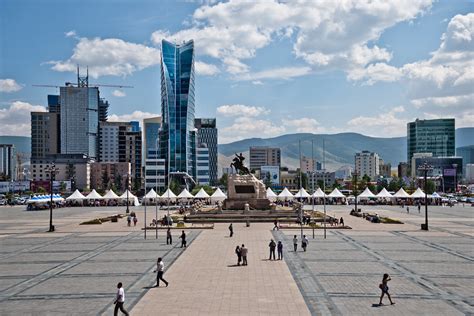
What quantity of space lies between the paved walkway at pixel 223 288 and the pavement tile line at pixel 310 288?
332 mm

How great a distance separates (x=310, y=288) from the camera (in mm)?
25203

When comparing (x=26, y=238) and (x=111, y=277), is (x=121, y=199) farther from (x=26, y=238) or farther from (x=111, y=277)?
(x=111, y=277)

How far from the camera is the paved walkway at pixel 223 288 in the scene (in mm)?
21281

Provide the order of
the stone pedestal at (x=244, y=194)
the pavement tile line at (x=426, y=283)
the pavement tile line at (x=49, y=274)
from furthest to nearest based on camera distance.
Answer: the stone pedestal at (x=244, y=194) < the pavement tile line at (x=49, y=274) < the pavement tile line at (x=426, y=283)

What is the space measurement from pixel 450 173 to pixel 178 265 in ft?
603

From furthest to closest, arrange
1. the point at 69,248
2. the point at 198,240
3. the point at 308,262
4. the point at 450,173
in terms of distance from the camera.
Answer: the point at 450,173, the point at 198,240, the point at 69,248, the point at 308,262

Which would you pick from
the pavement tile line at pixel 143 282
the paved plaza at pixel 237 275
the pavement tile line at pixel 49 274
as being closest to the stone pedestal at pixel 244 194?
the paved plaza at pixel 237 275

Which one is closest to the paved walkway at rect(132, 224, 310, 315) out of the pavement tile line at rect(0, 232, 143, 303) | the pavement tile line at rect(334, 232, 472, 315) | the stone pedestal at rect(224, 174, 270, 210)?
the pavement tile line at rect(334, 232, 472, 315)

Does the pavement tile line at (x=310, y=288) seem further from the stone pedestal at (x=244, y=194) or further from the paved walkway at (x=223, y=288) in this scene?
the stone pedestal at (x=244, y=194)

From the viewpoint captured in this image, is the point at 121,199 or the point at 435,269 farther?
the point at 121,199

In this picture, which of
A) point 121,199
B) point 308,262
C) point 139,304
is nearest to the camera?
point 139,304

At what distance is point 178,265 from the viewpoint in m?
31.9

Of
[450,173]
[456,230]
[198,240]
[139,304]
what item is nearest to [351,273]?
[139,304]

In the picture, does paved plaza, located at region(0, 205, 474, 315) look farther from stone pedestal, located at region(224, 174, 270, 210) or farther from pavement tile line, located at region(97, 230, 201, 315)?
stone pedestal, located at region(224, 174, 270, 210)
